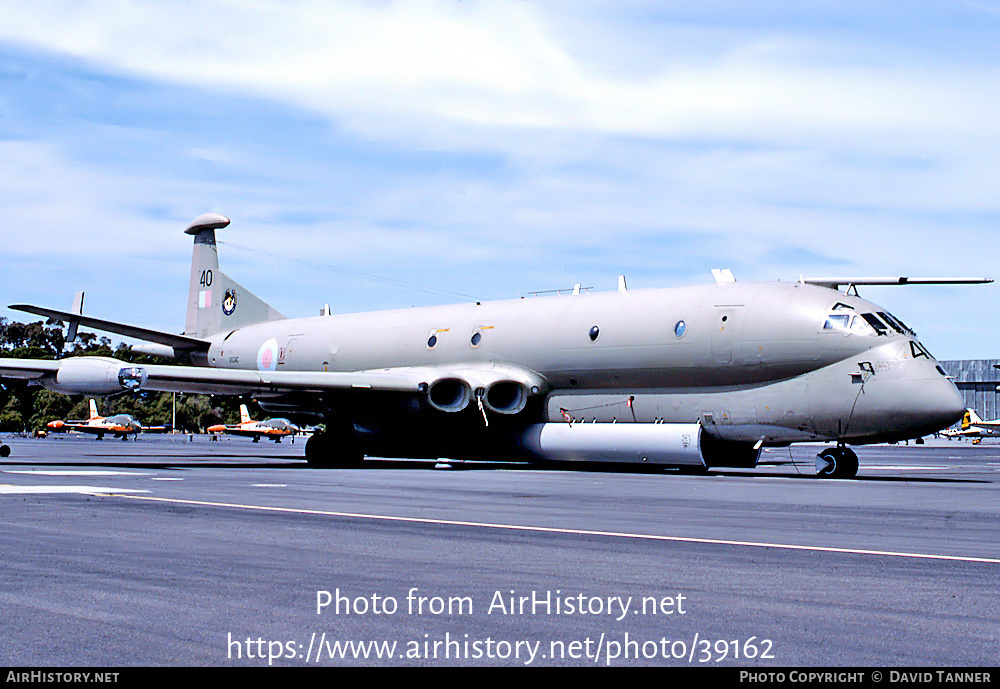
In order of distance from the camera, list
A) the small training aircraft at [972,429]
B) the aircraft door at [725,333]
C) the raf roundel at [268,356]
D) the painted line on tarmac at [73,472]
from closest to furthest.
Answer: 1. the painted line on tarmac at [73,472]
2. the aircraft door at [725,333]
3. the raf roundel at [268,356]
4. the small training aircraft at [972,429]

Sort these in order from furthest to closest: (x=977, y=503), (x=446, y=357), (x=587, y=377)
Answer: (x=446, y=357)
(x=587, y=377)
(x=977, y=503)

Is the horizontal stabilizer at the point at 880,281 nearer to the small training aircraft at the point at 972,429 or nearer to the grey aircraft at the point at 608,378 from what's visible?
the grey aircraft at the point at 608,378

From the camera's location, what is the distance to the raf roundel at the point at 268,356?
117 ft

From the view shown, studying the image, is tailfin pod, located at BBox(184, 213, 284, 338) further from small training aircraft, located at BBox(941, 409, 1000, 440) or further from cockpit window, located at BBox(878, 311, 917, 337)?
small training aircraft, located at BBox(941, 409, 1000, 440)

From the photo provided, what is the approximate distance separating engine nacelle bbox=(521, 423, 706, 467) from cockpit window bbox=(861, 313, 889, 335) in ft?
14.5

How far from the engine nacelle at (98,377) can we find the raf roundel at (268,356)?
11272 millimetres

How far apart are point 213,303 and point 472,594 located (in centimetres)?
3537

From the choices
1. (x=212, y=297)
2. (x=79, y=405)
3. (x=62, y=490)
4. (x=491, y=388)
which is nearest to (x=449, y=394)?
(x=491, y=388)

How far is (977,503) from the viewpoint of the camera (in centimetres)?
1523

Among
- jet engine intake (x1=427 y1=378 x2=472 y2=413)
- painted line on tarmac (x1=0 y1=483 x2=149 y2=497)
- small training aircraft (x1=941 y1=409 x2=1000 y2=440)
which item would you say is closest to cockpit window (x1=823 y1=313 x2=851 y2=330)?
jet engine intake (x1=427 y1=378 x2=472 y2=413)

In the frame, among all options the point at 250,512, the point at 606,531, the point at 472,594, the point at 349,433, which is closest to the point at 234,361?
the point at 349,433

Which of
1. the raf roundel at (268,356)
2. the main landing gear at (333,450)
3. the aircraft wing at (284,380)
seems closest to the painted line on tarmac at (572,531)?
the aircraft wing at (284,380)

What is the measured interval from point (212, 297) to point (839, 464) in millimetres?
25610
